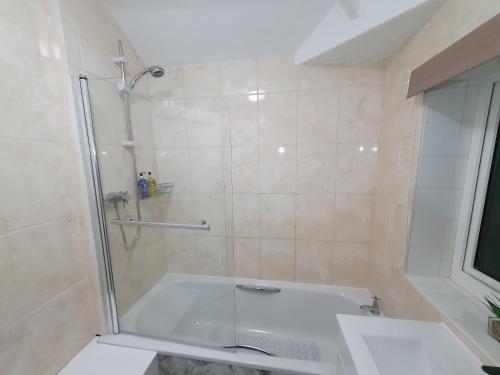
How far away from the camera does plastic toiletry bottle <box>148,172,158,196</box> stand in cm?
149

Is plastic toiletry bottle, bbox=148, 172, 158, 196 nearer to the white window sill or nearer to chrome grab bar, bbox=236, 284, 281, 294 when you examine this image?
chrome grab bar, bbox=236, 284, 281, 294

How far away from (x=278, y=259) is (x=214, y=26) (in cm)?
176

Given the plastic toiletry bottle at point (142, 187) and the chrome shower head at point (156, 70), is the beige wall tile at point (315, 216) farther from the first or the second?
the chrome shower head at point (156, 70)

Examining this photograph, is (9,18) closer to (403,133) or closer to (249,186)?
(249,186)

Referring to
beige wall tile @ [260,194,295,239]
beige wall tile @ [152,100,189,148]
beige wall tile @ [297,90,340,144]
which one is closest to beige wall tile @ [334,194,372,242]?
beige wall tile @ [260,194,295,239]

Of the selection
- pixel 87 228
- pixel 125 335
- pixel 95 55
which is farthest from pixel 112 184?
pixel 125 335

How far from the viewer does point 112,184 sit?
48.8 inches

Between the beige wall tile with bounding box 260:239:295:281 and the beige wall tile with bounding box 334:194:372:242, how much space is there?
401 mm

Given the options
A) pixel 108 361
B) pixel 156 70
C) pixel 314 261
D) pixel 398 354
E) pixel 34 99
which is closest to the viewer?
pixel 398 354

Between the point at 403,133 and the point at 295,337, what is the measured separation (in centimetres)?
164

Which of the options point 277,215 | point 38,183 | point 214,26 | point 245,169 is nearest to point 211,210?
point 245,169

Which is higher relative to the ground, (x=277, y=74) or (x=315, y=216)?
(x=277, y=74)

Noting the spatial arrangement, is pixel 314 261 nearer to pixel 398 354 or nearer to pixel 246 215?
pixel 246 215

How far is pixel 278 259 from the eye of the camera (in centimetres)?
165
